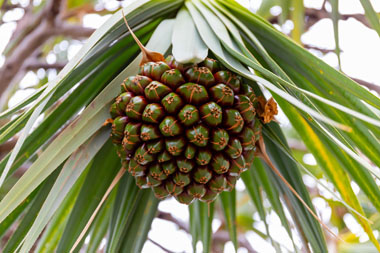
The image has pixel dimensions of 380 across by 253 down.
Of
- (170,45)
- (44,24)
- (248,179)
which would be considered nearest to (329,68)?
(170,45)

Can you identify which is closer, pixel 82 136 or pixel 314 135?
pixel 82 136

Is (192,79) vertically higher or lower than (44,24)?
lower

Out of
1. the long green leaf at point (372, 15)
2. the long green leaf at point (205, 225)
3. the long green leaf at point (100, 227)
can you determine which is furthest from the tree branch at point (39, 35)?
the long green leaf at point (372, 15)

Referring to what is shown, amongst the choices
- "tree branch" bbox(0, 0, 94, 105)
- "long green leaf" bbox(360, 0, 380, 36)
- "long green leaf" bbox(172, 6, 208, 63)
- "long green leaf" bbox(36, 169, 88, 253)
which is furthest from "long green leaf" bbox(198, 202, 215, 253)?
"tree branch" bbox(0, 0, 94, 105)

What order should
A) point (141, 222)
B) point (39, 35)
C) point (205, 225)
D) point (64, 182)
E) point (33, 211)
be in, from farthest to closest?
point (39, 35)
point (205, 225)
point (141, 222)
point (33, 211)
point (64, 182)

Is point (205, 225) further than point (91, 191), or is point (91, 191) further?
point (205, 225)

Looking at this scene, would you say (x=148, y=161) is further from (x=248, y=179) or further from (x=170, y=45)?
(x=248, y=179)

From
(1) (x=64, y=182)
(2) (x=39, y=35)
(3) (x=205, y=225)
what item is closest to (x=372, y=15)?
(3) (x=205, y=225)

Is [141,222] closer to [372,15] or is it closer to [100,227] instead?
[100,227]
